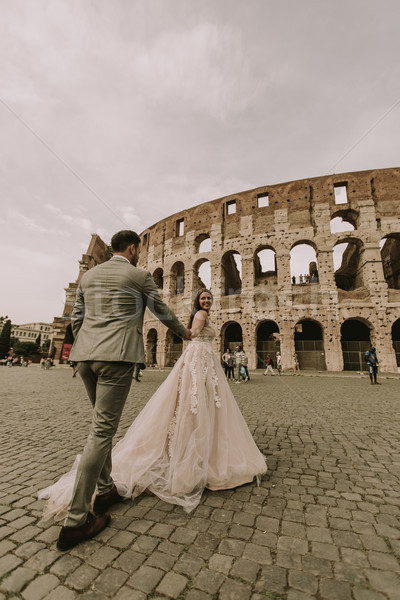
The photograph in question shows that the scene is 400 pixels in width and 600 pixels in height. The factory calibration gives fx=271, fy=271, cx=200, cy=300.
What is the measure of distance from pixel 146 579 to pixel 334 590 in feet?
3.06

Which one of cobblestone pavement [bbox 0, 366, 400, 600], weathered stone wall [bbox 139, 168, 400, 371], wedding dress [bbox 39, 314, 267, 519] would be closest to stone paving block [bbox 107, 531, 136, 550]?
cobblestone pavement [bbox 0, 366, 400, 600]

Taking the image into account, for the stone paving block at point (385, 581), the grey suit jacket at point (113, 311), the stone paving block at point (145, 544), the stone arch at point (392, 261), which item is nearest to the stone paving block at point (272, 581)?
the stone paving block at point (385, 581)

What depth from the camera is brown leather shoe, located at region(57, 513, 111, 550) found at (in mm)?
1597

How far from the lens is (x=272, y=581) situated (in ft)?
4.52

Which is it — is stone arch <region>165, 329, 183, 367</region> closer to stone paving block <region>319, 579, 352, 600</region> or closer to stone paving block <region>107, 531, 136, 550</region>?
stone paving block <region>107, 531, 136, 550</region>

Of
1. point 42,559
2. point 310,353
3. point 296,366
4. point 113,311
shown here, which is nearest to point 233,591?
point 42,559

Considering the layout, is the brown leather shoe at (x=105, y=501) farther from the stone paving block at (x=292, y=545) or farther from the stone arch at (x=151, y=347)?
the stone arch at (x=151, y=347)

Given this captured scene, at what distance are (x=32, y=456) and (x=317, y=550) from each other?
9.98ft

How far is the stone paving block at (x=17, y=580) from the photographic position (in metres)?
1.31

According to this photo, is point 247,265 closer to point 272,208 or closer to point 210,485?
point 272,208

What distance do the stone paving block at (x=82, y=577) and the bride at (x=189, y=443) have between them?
2.50 ft

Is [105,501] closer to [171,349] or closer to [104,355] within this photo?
[104,355]

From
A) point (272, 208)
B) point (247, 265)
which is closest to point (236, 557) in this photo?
point (247, 265)

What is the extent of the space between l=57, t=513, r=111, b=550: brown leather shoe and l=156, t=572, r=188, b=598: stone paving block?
23.2 inches
